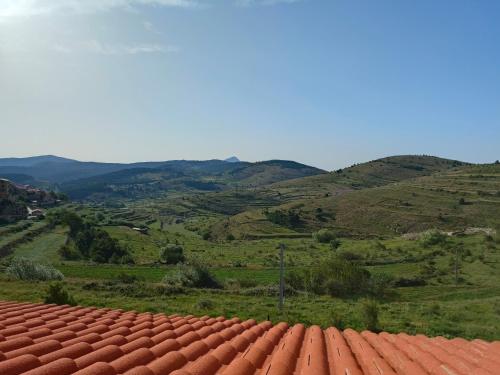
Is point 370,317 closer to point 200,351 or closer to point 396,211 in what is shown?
point 200,351

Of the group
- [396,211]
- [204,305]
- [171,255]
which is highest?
[396,211]

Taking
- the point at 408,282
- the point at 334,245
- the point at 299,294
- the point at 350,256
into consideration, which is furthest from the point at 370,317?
the point at 334,245

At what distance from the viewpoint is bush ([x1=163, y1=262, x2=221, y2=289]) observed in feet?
134

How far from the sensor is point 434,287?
48.5m

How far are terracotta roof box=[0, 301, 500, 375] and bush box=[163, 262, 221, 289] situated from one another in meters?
31.9

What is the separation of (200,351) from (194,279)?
3513cm

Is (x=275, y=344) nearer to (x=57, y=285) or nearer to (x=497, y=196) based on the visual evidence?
(x=57, y=285)

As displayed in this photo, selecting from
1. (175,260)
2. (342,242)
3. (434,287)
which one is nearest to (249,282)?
(434,287)

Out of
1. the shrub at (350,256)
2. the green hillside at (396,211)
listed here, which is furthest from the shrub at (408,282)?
the green hillside at (396,211)

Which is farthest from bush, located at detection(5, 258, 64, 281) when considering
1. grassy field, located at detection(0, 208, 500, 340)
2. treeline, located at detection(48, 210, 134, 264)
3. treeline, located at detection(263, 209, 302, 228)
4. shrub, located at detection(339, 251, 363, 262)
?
treeline, located at detection(263, 209, 302, 228)

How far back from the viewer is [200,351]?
6504 millimetres

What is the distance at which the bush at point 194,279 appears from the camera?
134 ft

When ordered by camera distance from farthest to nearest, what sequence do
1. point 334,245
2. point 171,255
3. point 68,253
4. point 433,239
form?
point 334,245 < point 433,239 < point 68,253 < point 171,255

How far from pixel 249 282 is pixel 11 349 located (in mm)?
39356
